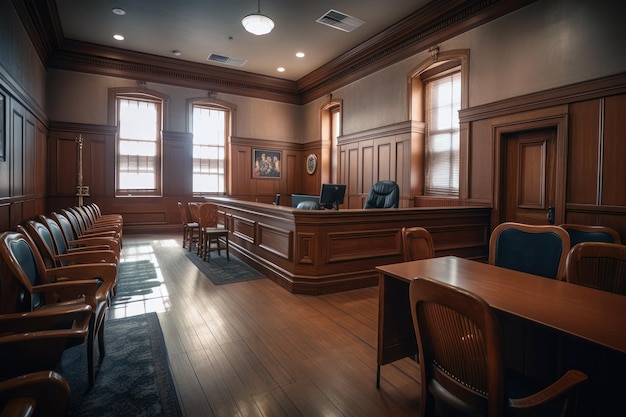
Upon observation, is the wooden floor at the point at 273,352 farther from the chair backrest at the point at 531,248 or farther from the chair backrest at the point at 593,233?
the chair backrest at the point at 593,233

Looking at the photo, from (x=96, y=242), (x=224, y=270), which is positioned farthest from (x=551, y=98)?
(x=96, y=242)

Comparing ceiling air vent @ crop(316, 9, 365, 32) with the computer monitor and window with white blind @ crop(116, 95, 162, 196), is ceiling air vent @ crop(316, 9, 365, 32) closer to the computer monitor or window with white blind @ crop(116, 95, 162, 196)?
the computer monitor

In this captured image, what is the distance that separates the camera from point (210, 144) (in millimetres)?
9594

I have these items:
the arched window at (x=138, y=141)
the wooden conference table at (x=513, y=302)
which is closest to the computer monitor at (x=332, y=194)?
the wooden conference table at (x=513, y=302)

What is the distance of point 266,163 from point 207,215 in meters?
4.80

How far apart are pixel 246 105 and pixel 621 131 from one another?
8253mm

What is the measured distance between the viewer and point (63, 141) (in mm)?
7750

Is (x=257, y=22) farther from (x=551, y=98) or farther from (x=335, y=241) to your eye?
(x=551, y=98)

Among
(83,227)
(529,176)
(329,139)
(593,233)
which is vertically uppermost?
(329,139)

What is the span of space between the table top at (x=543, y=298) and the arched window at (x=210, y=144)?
27.2ft

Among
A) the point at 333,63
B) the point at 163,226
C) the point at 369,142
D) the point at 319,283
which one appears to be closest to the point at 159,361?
the point at 319,283

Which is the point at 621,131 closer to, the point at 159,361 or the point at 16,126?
the point at 159,361

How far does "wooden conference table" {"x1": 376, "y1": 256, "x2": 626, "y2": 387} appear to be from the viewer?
4.04 ft

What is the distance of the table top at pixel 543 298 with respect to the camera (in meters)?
1.21
